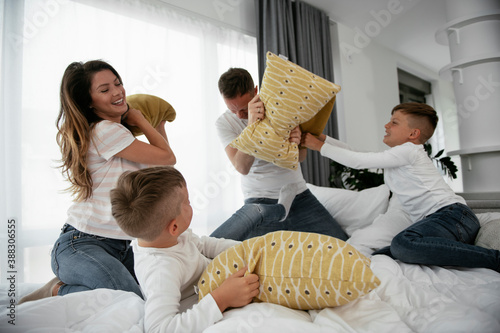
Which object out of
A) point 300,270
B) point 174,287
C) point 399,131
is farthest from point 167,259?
point 399,131

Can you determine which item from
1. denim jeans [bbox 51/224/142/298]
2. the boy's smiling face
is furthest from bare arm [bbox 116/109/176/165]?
the boy's smiling face

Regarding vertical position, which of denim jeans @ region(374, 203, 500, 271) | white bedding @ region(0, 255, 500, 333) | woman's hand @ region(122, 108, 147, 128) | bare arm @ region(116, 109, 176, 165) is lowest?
white bedding @ region(0, 255, 500, 333)

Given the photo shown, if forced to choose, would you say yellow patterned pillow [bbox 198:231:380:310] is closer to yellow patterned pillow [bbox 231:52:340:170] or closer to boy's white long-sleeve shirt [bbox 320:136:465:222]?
yellow patterned pillow [bbox 231:52:340:170]

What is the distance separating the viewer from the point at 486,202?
1.91 m

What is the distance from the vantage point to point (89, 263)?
43.5 inches

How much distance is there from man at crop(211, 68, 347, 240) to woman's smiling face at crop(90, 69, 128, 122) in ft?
1.75

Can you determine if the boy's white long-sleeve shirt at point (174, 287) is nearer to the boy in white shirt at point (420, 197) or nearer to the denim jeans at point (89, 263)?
the denim jeans at point (89, 263)

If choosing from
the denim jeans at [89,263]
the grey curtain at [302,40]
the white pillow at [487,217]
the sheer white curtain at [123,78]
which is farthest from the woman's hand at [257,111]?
the grey curtain at [302,40]

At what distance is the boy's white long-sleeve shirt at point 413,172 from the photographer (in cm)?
158

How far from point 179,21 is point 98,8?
0.62 meters

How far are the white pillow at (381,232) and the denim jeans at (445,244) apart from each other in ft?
0.46

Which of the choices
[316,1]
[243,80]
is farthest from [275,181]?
[316,1]

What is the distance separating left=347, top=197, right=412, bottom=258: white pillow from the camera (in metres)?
1.61

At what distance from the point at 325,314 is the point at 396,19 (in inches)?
165
